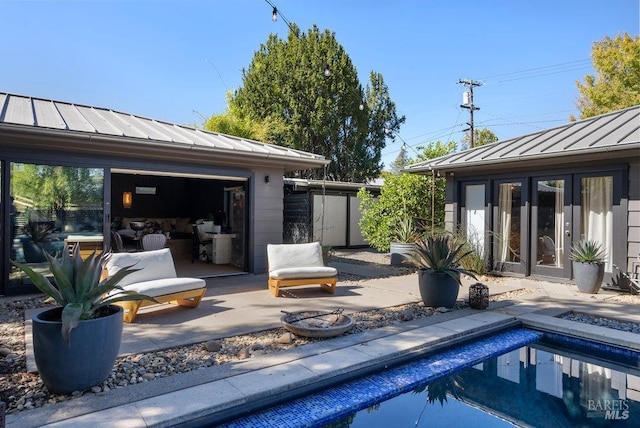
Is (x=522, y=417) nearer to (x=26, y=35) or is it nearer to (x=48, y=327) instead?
(x=48, y=327)

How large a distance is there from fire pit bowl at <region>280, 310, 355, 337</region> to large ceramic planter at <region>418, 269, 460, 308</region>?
153 centimetres

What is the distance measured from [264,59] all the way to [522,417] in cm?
2129

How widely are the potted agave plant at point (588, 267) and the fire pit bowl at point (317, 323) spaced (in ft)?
15.9

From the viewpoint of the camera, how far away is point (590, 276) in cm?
681

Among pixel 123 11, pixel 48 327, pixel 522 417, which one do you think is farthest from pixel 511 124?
pixel 48 327

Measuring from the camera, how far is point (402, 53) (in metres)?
15.3

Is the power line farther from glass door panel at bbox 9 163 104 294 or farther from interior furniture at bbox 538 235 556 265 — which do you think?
glass door panel at bbox 9 163 104 294

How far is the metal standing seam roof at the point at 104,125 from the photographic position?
19.6ft

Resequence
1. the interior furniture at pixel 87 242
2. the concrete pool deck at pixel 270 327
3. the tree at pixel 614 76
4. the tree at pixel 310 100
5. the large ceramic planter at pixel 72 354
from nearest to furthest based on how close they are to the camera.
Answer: the concrete pool deck at pixel 270 327 → the large ceramic planter at pixel 72 354 → the interior furniture at pixel 87 242 → the tree at pixel 614 76 → the tree at pixel 310 100

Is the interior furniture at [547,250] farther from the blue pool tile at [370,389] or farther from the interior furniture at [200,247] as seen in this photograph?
the interior furniture at [200,247]

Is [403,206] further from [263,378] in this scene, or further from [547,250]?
[263,378]

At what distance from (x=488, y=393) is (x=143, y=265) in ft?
14.6

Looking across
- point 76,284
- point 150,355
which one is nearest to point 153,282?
point 150,355

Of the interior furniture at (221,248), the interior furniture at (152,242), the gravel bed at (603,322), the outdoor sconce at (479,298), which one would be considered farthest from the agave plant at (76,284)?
the interior furniture at (221,248)
